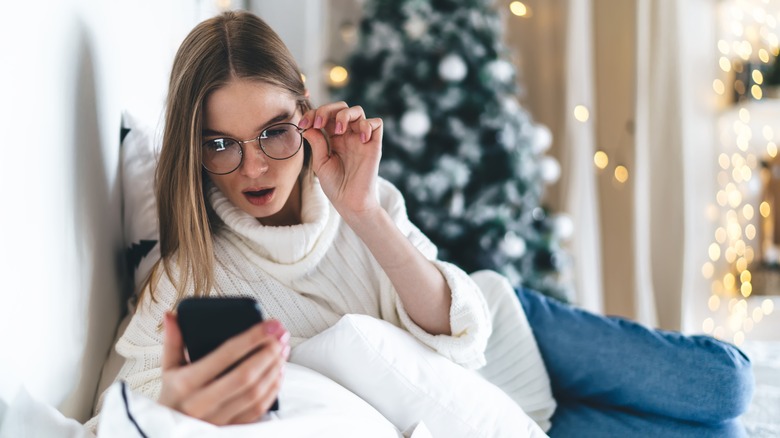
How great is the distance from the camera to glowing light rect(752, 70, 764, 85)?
3.27 metres

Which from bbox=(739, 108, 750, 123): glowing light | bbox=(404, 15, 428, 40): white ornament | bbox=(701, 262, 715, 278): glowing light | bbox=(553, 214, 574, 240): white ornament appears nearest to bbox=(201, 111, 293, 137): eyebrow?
bbox=(404, 15, 428, 40): white ornament

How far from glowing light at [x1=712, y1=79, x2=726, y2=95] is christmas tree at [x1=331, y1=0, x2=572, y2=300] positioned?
106 cm

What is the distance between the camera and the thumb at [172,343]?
29.2 inches

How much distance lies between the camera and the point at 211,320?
740 millimetres

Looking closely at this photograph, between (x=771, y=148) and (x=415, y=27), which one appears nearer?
(x=415, y=27)

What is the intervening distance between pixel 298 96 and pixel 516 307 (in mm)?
654

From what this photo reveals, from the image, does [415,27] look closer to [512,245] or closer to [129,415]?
[512,245]

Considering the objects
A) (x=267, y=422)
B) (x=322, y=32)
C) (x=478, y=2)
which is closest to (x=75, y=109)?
(x=267, y=422)

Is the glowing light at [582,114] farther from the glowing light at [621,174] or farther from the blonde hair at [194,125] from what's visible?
the blonde hair at [194,125]

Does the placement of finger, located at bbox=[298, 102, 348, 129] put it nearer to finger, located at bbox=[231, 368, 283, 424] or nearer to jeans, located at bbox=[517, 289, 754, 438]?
finger, located at bbox=[231, 368, 283, 424]

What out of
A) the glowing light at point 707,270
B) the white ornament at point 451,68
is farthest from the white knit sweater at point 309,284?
the glowing light at point 707,270

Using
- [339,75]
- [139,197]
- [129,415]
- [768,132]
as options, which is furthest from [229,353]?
[768,132]

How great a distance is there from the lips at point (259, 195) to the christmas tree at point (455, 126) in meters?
1.46

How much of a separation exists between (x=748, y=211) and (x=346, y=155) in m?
2.84
